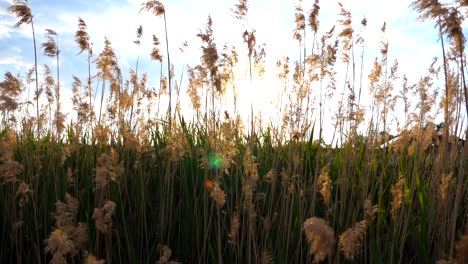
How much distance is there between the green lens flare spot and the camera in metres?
2.82

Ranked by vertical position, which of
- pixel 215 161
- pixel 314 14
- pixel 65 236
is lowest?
pixel 65 236

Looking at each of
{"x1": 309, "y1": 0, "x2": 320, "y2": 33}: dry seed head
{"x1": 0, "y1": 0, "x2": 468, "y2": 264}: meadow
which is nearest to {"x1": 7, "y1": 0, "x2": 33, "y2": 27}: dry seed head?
{"x1": 0, "y1": 0, "x2": 468, "y2": 264}: meadow

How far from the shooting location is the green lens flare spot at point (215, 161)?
282 cm

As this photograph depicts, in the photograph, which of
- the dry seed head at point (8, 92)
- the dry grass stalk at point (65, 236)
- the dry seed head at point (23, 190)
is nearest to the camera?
the dry grass stalk at point (65, 236)

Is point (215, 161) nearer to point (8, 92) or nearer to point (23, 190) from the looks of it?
point (23, 190)

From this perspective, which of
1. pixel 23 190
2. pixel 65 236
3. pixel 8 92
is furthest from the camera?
pixel 8 92

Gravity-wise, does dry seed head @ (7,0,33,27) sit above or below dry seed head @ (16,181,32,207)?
above

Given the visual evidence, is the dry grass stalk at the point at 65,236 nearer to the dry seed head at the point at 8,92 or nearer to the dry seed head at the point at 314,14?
the dry seed head at the point at 8,92

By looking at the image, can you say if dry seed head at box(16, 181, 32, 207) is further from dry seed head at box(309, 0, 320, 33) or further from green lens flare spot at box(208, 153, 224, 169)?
dry seed head at box(309, 0, 320, 33)

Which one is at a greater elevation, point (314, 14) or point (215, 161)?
point (314, 14)

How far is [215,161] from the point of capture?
2906mm

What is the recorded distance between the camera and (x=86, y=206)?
368 centimetres

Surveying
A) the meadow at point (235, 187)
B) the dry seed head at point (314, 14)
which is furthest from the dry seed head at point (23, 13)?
the dry seed head at point (314, 14)

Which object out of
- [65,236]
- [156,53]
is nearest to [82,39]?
[156,53]
